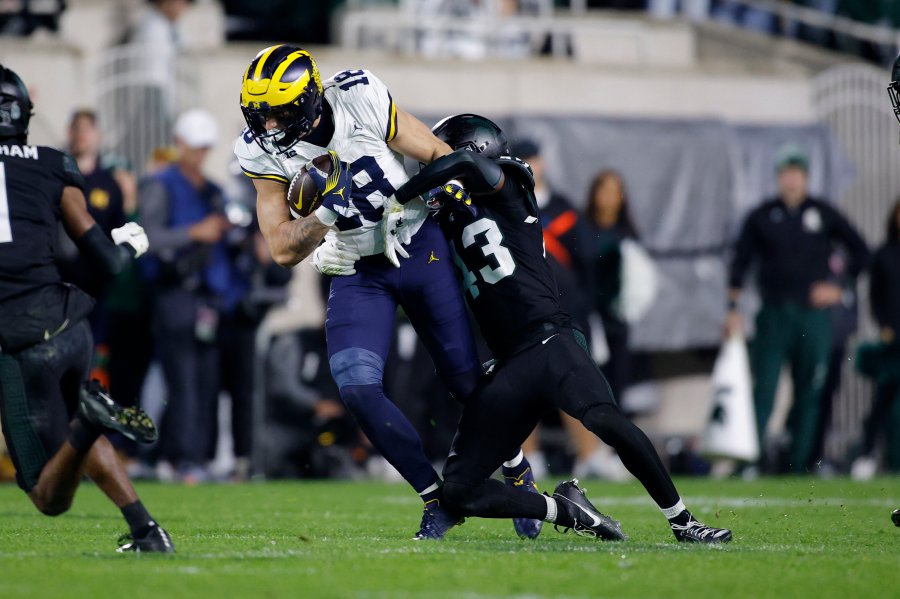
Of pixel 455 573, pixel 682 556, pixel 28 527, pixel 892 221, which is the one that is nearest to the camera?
pixel 455 573

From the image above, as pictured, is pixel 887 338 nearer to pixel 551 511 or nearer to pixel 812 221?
pixel 812 221

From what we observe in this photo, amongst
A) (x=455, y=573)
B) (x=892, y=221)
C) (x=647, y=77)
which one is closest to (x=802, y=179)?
(x=892, y=221)

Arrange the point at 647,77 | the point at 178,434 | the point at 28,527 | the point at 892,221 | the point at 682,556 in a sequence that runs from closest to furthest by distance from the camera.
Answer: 1. the point at 682,556
2. the point at 28,527
3. the point at 178,434
4. the point at 892,221
5. the point at 647,77

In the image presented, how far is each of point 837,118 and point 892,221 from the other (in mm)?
2384

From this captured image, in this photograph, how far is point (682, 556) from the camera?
5598 mm

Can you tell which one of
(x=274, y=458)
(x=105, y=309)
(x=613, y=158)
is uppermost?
(x=613, y=158)

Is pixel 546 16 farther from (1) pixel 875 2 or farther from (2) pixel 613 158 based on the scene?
(1) pixel 875 2

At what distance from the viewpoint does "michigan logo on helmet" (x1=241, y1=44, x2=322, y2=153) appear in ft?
19.9

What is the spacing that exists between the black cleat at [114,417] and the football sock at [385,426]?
1.03 m

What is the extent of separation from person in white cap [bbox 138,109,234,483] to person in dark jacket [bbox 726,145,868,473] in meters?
3.83

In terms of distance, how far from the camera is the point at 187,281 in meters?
10.9

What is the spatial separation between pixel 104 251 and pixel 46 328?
1.13 ft

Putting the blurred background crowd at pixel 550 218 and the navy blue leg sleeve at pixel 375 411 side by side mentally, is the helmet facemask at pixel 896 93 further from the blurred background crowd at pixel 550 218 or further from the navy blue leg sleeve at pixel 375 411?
the blurred background crowd at pixel 550 218

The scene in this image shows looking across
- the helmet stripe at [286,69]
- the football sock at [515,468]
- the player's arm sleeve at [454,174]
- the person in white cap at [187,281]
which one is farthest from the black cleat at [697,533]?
the person in white cap at [187,281]
